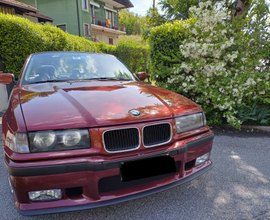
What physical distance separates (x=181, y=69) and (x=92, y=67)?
2302mm

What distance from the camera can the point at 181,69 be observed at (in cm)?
434

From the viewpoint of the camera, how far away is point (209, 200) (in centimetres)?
199

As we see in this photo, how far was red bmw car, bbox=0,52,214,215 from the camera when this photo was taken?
1.36m

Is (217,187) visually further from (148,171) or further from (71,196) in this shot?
(71,196)

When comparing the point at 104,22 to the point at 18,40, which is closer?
the point at 18,40

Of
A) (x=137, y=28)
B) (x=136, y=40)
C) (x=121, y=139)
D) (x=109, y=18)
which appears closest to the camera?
(x=121, y=139)

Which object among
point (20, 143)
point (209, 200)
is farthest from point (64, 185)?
point (209, 200)

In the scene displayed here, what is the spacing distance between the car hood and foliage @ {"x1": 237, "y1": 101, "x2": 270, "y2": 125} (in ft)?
8.93

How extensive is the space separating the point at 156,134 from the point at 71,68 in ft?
5.41

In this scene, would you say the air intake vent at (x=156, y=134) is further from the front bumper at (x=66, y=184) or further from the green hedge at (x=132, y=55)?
the green hedge at (x=132, y=55)

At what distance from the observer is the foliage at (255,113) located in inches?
164

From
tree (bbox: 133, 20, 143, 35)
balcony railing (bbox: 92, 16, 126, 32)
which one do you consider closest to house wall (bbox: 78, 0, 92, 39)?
balcony railing (bbox: 92, 16, 126, 32)

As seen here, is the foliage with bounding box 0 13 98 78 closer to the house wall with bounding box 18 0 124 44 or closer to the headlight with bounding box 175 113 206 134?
the headlight with bounding box 175 113 206 134

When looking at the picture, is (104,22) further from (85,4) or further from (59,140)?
(59,140)
